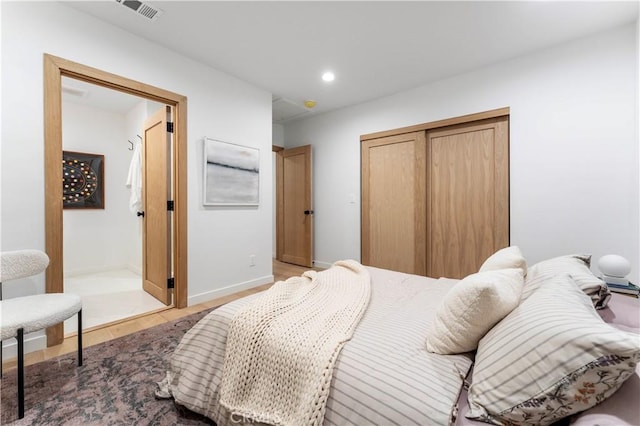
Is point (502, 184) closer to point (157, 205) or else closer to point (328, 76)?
point (328, 76)

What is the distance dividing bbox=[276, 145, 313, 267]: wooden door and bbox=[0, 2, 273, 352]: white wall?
1.07 m

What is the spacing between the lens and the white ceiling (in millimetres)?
2066

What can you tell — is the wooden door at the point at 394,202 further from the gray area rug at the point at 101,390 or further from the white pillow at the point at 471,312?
the gray area rug at the point at 101,390

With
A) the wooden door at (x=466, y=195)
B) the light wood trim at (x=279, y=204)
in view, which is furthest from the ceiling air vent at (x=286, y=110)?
the wooden door at (x=466, y=195)

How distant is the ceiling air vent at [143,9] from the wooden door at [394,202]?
9.04 ft

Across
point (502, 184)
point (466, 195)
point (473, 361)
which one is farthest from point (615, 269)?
point (473, 361)

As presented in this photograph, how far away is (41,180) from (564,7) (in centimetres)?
411

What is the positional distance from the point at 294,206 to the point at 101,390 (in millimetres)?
3631

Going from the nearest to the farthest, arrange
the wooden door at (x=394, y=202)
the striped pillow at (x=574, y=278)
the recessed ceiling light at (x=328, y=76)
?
the striped pillow at (x=574, y=278), the recessed ceiling light at (x=328, y=76), the wooden door at (x=394, y=202)

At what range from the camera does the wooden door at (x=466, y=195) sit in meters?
2.94

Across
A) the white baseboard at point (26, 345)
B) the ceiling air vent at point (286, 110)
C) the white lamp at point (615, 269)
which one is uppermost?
the ceiling air vent at point (286, 110)

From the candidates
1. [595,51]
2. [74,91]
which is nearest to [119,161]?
[74,91]

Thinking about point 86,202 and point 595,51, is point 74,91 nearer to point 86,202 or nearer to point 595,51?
point 86,202

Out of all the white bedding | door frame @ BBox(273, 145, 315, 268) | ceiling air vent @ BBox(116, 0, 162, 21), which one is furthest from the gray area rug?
door frame @ BBox(273, 145, 315, 268)
